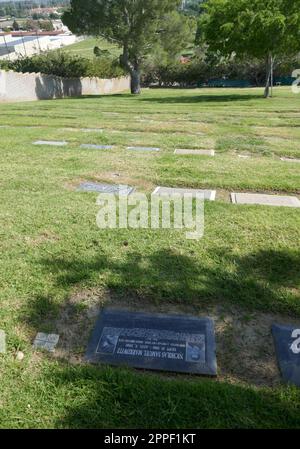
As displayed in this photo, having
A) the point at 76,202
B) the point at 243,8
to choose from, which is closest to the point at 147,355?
the point at 76,202

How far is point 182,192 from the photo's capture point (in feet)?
17.4

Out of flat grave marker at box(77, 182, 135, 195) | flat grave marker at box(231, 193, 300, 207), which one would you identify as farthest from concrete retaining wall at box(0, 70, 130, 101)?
flat grave marker at box(231, 193, 300, 207)

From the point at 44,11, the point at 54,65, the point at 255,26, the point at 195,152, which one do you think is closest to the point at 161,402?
the point at 195,152

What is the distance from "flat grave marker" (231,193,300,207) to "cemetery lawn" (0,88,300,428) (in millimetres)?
238

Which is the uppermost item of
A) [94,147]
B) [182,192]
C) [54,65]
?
[182,192]

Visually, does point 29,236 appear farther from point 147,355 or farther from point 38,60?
point 38,60

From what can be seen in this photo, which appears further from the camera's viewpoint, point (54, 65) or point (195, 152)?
point (54, 65)

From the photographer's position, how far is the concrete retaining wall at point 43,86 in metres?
20.4

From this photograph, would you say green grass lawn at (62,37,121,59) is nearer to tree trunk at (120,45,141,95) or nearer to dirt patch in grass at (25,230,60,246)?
tree trunk at (120,45,141,95)

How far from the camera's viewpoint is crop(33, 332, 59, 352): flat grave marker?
2.69 meters

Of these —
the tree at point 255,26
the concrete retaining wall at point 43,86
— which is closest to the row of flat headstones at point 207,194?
the tree at point 255,26

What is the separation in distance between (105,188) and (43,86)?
21.7 m

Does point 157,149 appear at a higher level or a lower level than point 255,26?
lower

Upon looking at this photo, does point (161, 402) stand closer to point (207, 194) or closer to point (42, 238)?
point (42, 238)
